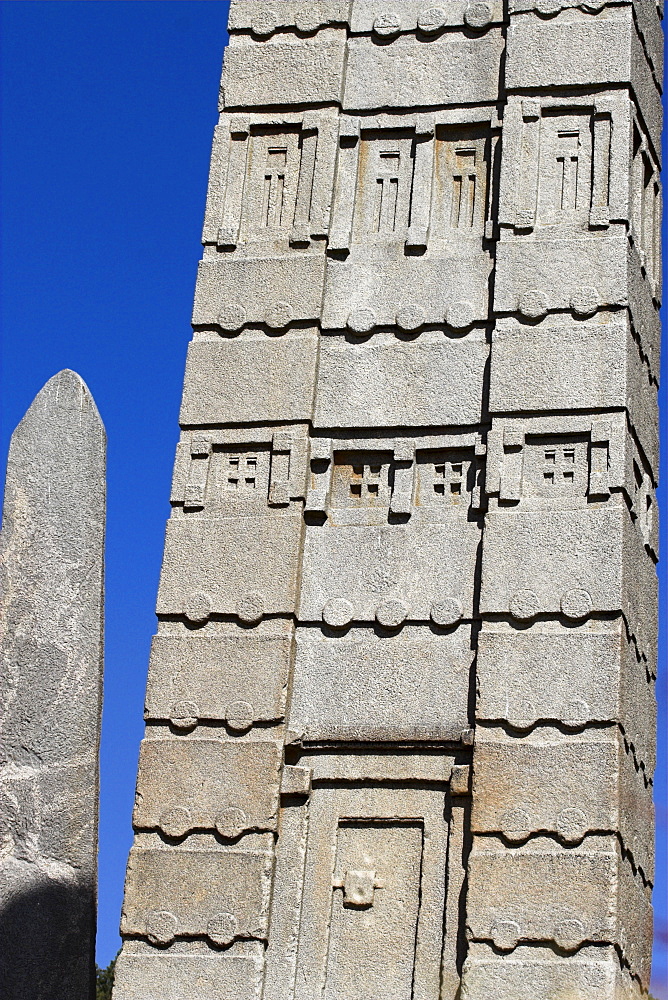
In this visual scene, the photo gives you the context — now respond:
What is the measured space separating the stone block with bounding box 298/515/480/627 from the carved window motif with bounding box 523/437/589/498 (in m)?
0.41

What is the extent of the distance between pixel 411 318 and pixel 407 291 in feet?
0.64

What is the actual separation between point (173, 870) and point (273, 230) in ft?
12.5

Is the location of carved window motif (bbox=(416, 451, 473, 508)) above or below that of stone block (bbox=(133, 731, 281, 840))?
above

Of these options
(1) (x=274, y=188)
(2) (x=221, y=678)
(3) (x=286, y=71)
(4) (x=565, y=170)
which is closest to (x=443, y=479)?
(2) (x=221, y=678)

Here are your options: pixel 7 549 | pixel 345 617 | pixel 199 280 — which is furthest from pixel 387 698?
pixel 199 280

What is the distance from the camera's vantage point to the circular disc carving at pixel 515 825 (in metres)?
8.60

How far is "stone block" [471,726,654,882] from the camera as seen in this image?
28.0 ft

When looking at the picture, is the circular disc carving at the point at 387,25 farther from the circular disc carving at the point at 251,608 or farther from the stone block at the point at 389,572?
the circular disc carving at the point at 251,608

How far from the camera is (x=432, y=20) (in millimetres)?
10617

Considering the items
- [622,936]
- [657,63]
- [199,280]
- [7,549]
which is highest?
[657,63]

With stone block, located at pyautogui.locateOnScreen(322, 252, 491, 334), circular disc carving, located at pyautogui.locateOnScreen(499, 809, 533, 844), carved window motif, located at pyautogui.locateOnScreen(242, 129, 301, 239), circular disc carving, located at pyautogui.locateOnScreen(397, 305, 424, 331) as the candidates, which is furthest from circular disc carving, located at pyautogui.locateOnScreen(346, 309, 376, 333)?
circular disc carving, located at pyautogui.locateOnScreen(499, 809, 533, 844)

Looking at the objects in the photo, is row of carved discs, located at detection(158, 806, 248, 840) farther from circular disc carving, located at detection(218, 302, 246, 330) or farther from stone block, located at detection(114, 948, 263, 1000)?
circular disc carving, located at detection(218, 302, 246, 330)

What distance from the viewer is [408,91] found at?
10.5 meters

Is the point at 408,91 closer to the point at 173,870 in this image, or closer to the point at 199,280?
the point at 199,280
